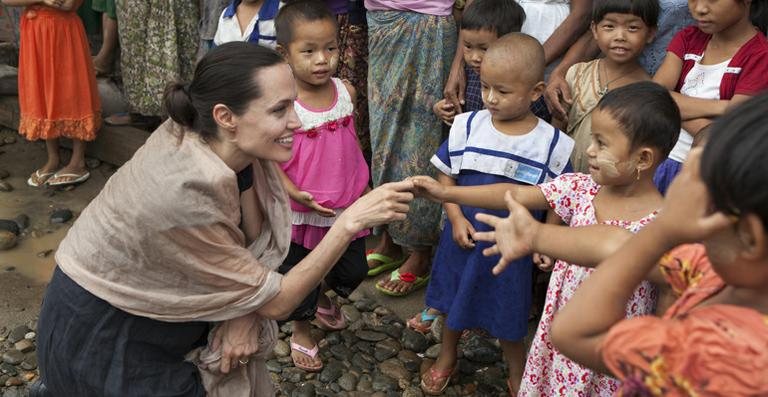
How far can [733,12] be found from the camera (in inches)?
110

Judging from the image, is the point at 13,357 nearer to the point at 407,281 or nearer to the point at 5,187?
the point at 407,281

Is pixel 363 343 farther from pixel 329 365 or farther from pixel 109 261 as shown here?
pixel 109 261

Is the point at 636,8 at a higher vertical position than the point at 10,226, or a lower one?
higher

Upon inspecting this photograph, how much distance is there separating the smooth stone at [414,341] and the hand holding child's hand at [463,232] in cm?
89

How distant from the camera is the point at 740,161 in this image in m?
1.16

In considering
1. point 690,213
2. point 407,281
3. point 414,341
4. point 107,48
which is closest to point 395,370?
point 414,341

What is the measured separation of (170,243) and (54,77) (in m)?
3.50

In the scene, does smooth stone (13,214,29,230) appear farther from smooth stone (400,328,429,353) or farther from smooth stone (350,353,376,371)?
smooth stone (400,328,429,353)

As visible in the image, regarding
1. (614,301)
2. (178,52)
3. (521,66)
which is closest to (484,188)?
(521,66)

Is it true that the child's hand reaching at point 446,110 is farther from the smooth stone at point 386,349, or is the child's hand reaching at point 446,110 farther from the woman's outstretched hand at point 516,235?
the woman's outstretched hand at point 516,235

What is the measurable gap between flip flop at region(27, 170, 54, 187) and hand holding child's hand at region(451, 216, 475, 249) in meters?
3.57

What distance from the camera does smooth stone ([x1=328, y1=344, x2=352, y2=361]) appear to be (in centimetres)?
359

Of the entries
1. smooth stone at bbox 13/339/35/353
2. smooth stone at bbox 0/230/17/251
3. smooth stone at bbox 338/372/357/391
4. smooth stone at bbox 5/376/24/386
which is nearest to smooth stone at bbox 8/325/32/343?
smooth stone at bbox 13/339/35/353

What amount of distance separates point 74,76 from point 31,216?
1016 millimetres
